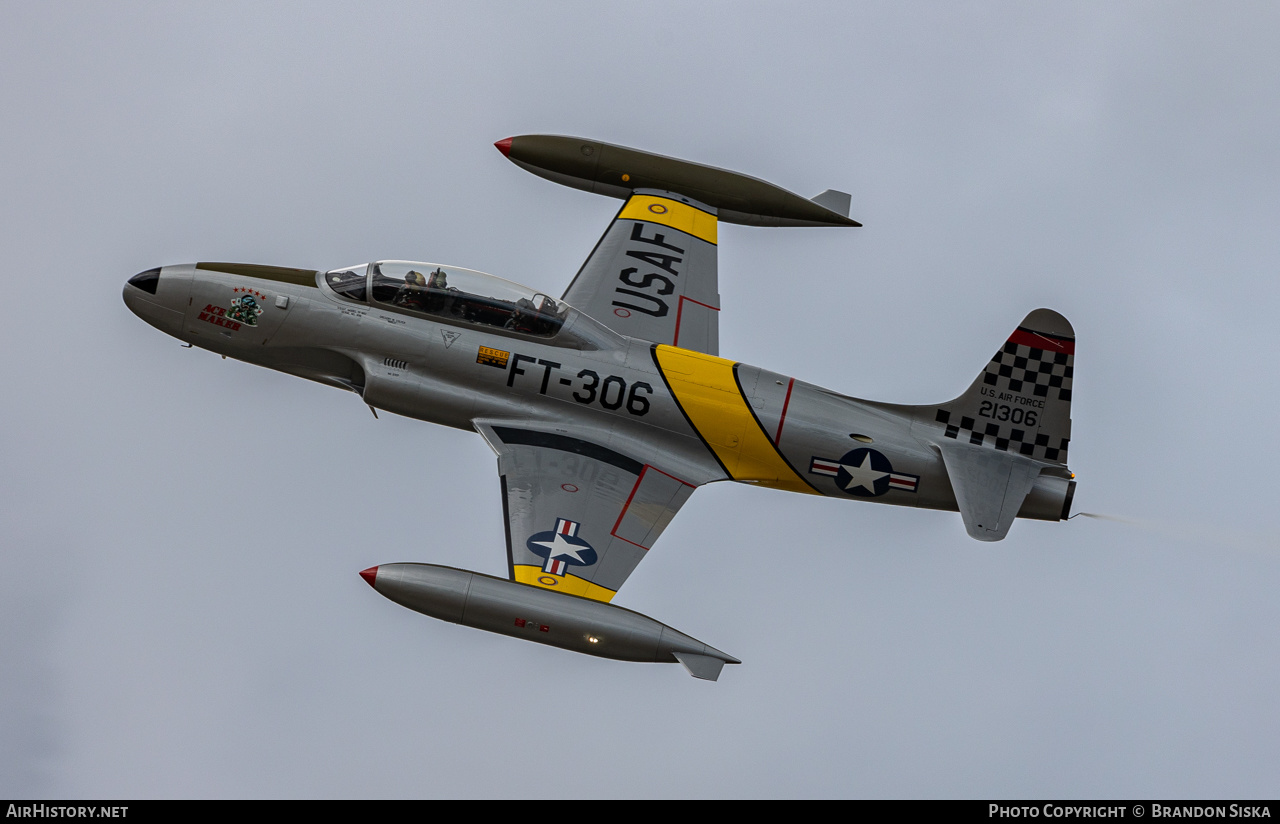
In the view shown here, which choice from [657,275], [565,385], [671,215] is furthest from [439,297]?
[671,215]

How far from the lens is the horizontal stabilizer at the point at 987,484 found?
1725 cm

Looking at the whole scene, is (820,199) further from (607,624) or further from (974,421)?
(607,624)

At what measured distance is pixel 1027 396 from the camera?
17922 millimetres

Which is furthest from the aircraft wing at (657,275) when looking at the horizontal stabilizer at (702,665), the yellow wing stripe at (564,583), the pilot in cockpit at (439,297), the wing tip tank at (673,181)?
the horizontal stabilizer at (702,665)

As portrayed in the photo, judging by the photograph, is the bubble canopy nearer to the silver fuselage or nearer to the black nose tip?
the silver fuselage

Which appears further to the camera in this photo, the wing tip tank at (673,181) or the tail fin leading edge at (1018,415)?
the wing tip tank at (673,181)

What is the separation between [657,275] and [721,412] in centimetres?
315

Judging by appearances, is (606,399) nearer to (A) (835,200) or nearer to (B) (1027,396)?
(B) (1027,396)

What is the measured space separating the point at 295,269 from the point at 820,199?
871cm

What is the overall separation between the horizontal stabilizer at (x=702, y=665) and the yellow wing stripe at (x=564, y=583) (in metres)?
1.33

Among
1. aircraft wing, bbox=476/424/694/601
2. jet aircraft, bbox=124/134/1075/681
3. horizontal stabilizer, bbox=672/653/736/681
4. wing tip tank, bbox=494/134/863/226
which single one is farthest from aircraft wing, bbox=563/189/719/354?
horizontal stabilizer, bbox=672/653/736/681

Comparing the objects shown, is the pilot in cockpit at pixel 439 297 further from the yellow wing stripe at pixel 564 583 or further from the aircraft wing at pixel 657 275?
the yellow wing stripe at pixel 564 583

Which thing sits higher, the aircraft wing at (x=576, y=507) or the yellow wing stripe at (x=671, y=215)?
the yellow wing stripe at (x=671, y=215)

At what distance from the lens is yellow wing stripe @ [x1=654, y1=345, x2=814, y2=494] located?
704 inches
